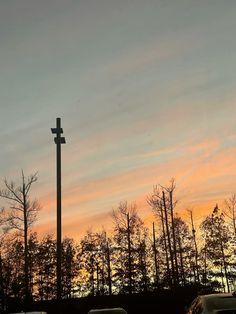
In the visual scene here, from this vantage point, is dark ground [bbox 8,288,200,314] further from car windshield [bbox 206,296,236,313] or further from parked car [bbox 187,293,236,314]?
car windshield [bbox 206,296,236,313]

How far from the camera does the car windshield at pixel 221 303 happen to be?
11.3 m

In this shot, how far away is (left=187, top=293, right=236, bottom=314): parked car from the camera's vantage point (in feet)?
36.3


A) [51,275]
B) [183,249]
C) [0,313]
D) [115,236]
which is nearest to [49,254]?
[51,275]

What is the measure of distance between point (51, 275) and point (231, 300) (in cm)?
5957

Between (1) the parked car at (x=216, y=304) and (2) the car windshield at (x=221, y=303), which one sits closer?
(1) the parked car at (x=216, y=304)

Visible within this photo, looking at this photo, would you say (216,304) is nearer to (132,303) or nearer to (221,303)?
(221,303)

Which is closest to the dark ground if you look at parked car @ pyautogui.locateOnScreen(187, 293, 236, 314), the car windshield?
parked car @ pyautogui.locateOnScreen(187, 293, 236, 314)

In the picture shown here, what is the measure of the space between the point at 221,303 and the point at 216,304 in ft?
0.43

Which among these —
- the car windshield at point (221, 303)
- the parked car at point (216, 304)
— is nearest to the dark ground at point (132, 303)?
the parked car at point (216, 304)

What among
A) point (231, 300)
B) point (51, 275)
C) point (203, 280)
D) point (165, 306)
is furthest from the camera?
point (51, 275)

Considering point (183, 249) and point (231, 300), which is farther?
point (183, 249)

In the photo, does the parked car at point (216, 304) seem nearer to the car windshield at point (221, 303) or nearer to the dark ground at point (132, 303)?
the car windshield at point (221, 303)

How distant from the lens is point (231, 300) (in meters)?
11.6

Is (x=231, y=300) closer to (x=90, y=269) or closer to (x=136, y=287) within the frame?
(x=136, y=287)
